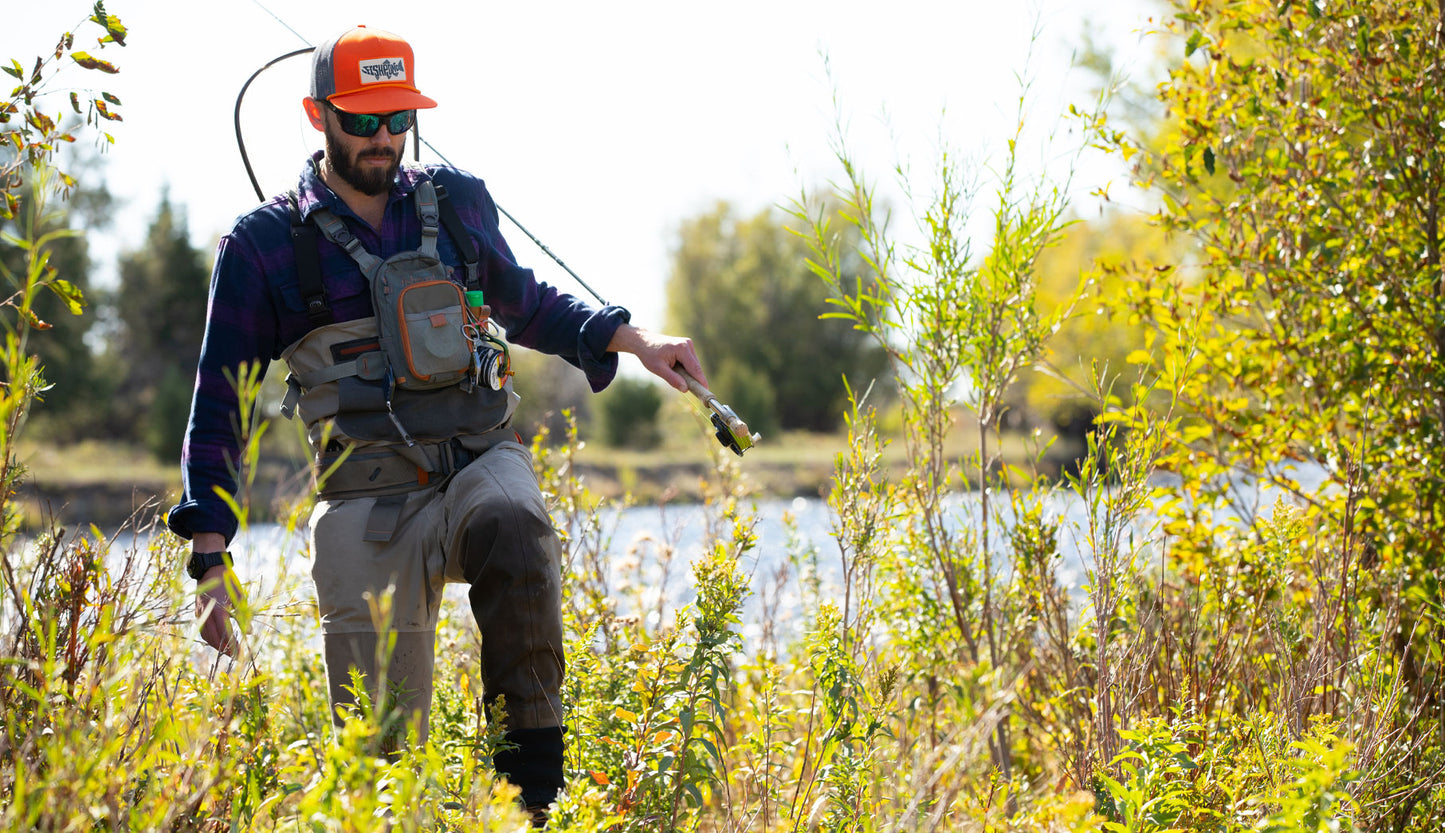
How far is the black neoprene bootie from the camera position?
2719 millimetres

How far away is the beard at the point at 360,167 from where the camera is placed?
312cm

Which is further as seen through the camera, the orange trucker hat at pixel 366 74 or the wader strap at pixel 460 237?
the wader strap at pixel 460 237

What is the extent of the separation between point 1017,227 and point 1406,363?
54.5 inches

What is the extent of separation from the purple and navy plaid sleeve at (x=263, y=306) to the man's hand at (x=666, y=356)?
136 millimetres

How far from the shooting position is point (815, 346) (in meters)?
48.7

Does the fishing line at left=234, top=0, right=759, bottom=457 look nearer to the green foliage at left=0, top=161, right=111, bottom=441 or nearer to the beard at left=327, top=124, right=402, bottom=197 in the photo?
the beard at left=327, top=124, right=402, bottom=197

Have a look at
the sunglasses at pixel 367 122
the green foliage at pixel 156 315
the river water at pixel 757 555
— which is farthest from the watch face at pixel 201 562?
→ the green foliage at pixel 156 315

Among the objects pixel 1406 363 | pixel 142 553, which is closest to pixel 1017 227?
pixel 1406 363

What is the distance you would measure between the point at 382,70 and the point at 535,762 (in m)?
1.89

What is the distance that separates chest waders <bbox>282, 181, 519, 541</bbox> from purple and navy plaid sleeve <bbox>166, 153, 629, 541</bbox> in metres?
0.05

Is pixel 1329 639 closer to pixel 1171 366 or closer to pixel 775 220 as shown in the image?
pixel 1171 366

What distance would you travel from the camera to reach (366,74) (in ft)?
10.0

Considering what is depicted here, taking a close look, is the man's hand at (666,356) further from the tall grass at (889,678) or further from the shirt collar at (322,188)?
the shirt collar at (322,188)

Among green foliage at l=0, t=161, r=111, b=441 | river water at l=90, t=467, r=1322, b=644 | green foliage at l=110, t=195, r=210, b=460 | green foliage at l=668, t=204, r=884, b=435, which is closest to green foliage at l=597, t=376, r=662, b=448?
green foliage at l=668, t=204, r=884, b=435
